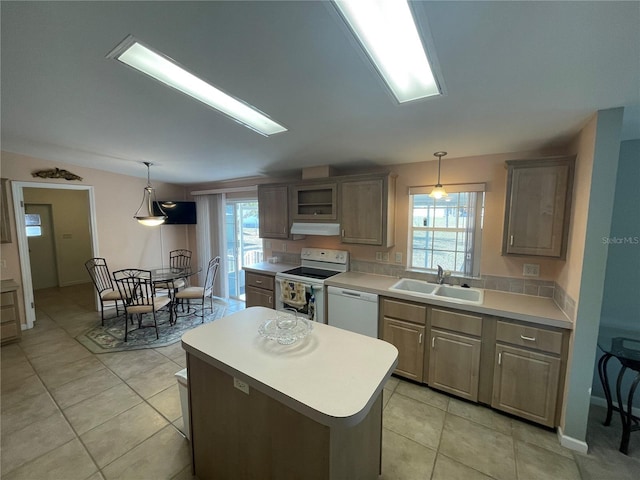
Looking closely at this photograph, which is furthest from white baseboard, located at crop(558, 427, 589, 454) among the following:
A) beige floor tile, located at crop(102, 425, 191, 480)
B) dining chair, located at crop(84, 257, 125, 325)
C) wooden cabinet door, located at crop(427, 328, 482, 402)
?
dining chair, located at crop(84, 257, 125, 325)

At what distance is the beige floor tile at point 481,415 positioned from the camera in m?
2.07

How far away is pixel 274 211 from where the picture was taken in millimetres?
3785

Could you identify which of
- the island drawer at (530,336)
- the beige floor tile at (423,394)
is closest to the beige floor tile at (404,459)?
the beige floor tile at (423,394)

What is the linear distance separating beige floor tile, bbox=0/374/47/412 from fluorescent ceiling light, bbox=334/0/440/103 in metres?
3.94

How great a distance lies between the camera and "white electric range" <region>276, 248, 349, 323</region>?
3043 mm

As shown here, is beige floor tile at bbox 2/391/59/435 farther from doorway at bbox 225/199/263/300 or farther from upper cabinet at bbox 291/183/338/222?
upper cabinet at bbox 291/183/338/222

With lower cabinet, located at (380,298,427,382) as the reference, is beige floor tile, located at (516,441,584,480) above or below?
below

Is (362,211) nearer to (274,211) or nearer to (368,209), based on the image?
(368,209)

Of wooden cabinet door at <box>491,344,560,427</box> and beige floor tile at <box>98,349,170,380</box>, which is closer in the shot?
wooden cabinet door at <box>491,344,560,427</box>

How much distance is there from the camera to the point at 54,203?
5.93 m

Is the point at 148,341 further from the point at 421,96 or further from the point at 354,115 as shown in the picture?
the point at 421,96

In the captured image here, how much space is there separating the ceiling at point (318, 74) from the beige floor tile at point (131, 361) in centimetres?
252

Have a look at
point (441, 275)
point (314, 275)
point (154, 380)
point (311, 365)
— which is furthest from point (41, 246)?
point (441, 275)

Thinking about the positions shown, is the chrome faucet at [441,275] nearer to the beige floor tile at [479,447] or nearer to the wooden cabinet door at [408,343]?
the wooden cabinet door at [408,343]
